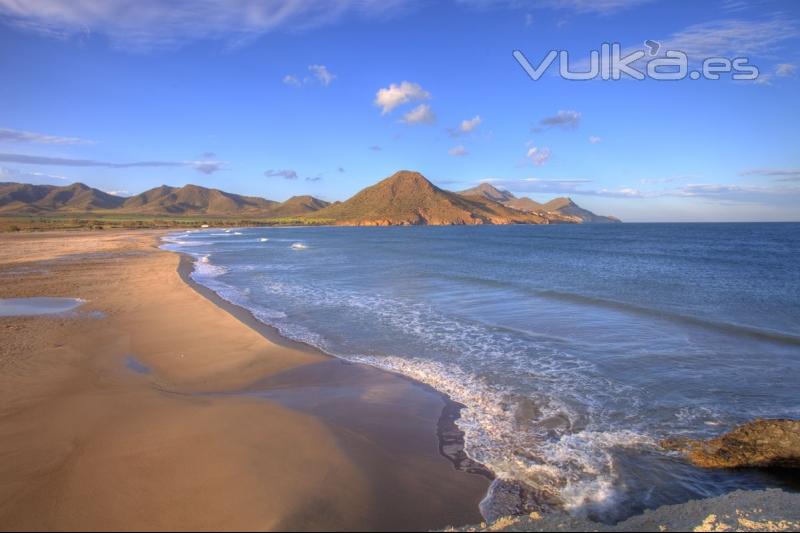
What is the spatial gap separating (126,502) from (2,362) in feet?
23.0

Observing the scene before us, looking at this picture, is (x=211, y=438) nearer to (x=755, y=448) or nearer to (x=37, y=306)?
(x=755, y=448)

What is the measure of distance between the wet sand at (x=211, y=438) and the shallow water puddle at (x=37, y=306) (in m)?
2.55

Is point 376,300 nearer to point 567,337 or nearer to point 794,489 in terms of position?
point 567,337

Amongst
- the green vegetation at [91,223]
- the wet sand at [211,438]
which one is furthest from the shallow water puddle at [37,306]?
the green vegetation at [91,223]

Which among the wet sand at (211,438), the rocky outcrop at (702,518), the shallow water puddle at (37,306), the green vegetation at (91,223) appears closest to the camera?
the rocky outcrop at (702,518)

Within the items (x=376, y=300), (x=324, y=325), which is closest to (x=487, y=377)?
(x=324, y=325)

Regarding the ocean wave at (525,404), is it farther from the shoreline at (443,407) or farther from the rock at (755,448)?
the rock at (755,448)

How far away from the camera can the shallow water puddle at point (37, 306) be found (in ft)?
45.8

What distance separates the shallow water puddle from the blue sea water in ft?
17.6

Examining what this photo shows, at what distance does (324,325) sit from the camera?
13.6 metres

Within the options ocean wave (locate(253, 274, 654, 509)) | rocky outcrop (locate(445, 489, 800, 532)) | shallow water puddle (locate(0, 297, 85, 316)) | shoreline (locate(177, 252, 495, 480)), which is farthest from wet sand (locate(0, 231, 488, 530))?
shallow water puddle (locate(0, 297, 85, 316))

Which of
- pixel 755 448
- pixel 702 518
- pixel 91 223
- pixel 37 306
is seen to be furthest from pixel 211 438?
pixel 91 223

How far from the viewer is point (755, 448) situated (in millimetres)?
5754

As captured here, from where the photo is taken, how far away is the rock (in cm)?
562
